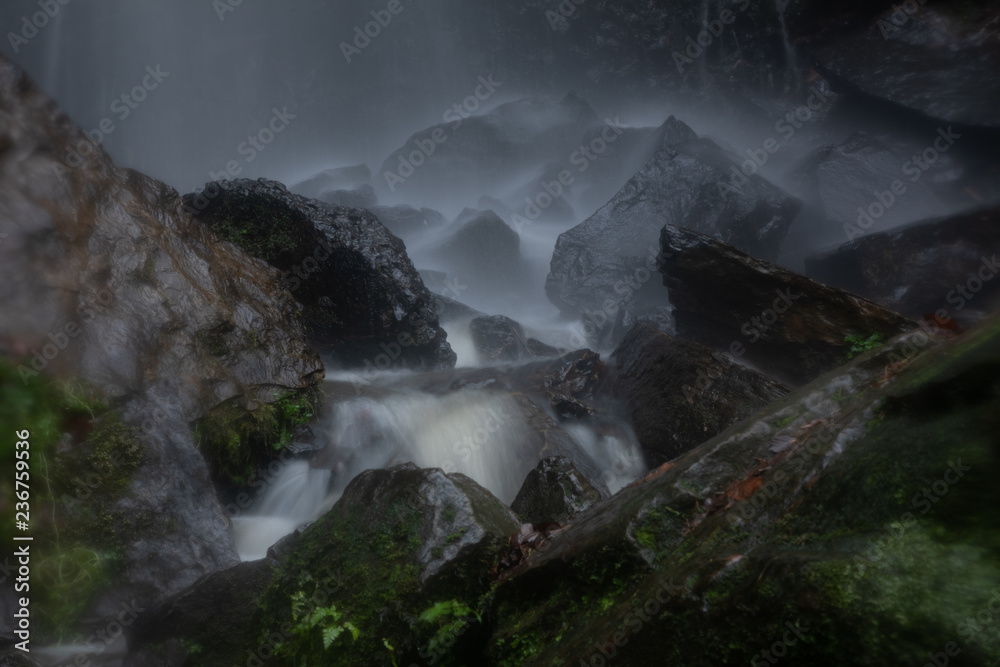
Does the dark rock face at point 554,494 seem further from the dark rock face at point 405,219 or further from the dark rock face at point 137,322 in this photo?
the dark rock face at point 405,219

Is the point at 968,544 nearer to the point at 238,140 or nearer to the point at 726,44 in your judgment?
the point at 726,44

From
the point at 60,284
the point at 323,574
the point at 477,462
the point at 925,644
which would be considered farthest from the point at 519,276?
the point at 925,644

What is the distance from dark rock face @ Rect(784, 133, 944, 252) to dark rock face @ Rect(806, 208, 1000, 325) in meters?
4.24

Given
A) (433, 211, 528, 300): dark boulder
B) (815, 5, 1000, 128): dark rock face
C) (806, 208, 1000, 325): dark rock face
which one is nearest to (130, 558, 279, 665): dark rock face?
(806, 208, 1000, 325): dark rock face

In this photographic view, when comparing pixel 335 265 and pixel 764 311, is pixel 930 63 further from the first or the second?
pixel 335 265

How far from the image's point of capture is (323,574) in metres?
2.83

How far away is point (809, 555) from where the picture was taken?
1.44 meters

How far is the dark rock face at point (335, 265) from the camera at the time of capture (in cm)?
858

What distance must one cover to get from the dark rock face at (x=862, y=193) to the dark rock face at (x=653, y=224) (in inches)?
56.4

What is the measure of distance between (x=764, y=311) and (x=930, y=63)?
10210 mm

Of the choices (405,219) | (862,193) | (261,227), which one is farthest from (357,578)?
(405,219)

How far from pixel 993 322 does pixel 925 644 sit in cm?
182

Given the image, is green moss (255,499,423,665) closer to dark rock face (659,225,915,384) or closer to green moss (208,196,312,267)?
green moss (208,196,312,267)

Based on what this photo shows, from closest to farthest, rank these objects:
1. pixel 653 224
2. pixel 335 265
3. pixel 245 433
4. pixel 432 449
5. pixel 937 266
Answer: pixel 245 433 → pixel 432 449 → pixel 335 265 → pixel 937 266 → pixel 653 224
